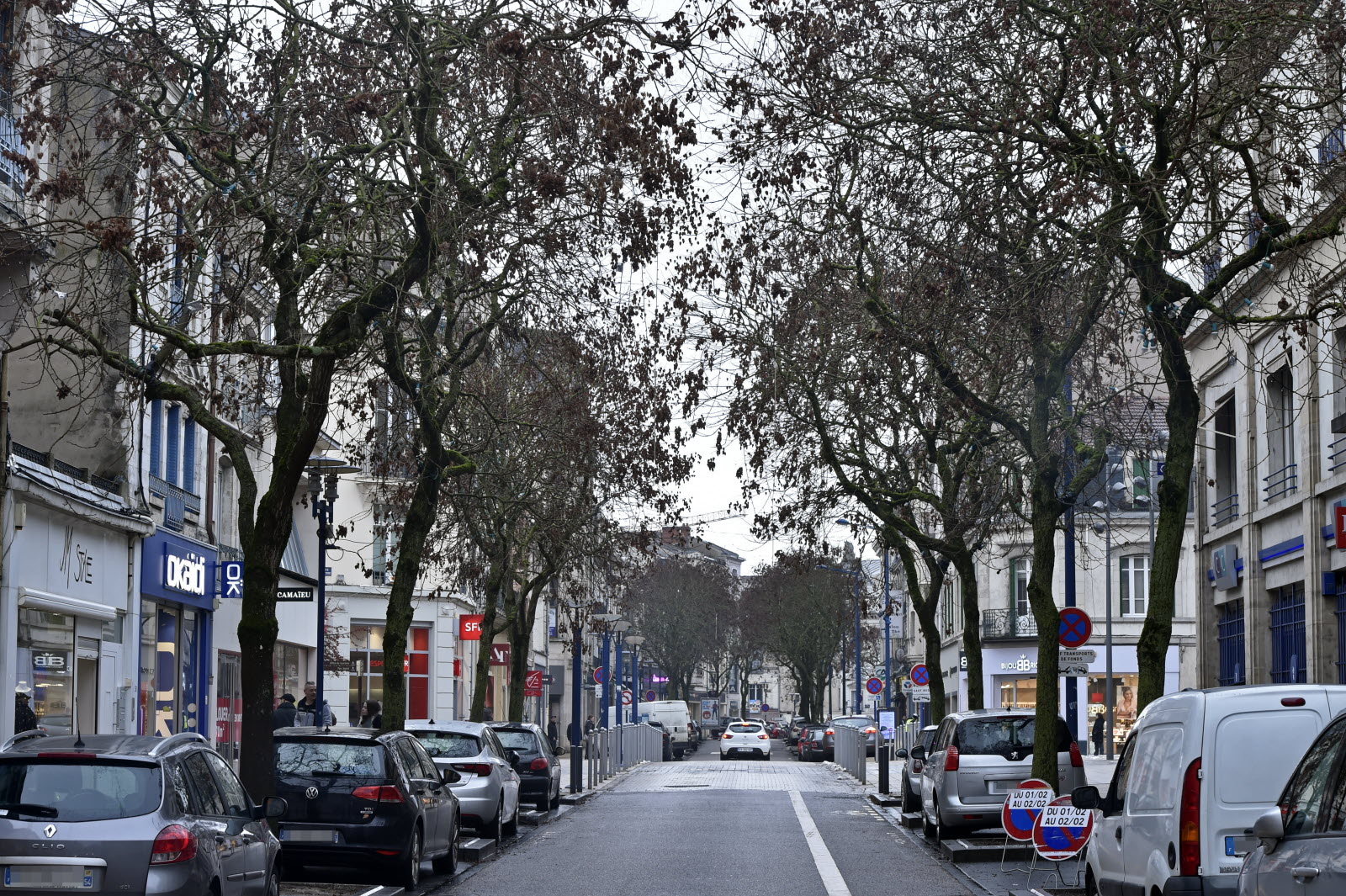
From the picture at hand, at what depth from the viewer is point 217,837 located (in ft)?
37.8

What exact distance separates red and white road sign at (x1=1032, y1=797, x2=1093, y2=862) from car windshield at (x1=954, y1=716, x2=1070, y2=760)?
6235mm

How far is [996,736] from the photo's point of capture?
23016mm

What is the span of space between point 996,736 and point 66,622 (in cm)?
1322

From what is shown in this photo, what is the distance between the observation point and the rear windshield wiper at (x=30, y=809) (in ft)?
35.6

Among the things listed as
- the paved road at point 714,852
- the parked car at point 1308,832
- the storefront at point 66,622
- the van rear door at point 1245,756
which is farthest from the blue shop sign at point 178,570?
the parked car at point 1308,832

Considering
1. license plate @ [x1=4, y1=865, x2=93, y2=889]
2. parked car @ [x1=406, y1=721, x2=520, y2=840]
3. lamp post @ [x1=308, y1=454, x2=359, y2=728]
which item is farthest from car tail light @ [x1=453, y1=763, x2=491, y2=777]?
license plate @ [x1=4, y1=865, x2=93, y2=889]

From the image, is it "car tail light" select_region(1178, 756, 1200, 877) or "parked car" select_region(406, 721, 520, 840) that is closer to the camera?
"car tail light" select_region(1178, 756, 1200, 877)

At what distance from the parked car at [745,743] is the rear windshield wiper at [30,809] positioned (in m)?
61.8

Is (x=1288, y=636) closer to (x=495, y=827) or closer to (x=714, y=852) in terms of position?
(x=714, y=852)

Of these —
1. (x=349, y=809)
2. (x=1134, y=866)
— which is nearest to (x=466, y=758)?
(x=349, y=809)

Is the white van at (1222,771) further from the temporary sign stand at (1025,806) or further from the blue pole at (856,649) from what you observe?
the blue pole at (856,649)

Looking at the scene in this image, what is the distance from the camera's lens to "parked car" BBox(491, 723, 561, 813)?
3145 cm

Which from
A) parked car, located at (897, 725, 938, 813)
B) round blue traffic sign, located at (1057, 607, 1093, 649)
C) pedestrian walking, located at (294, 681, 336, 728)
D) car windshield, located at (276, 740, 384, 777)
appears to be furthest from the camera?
pedestrian walking, located at (294, 681, 336, 728)

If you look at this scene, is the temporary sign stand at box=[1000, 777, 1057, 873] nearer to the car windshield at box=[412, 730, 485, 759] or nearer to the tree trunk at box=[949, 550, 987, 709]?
the car windshield at box=[412, 730, 485, 759]
